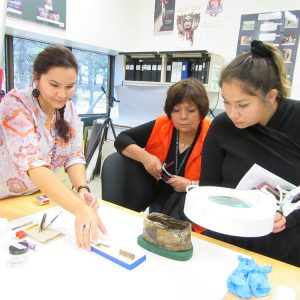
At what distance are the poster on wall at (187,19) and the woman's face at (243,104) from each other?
2833mm

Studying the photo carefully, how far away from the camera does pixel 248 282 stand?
2.32ft

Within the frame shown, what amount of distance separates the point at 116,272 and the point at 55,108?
0.68 m

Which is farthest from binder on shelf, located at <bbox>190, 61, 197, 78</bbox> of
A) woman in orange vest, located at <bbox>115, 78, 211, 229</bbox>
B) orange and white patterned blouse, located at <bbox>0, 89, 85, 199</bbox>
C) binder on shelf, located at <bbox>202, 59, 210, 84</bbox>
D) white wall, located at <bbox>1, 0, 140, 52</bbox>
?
orange and white patterned blouse, located at <bbox>0, 89, 85, 199</bbox>

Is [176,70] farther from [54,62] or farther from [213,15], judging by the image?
[54,62]

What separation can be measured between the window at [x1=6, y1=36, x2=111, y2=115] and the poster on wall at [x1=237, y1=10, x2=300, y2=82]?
1905mm

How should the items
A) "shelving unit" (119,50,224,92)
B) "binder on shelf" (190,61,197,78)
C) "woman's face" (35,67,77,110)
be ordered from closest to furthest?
1. "woman's face" (35,67,77,110)
2. "shelving unit" (119,50,224,92)
3. "binder on shelf" (190,61,197,78)

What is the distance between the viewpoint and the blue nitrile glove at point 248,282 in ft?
2.25

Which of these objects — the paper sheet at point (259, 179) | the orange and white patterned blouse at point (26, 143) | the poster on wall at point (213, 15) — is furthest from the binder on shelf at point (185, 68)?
the paper sheet at point (259, 179)

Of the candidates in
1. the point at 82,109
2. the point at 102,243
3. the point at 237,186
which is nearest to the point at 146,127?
the point at 237,186

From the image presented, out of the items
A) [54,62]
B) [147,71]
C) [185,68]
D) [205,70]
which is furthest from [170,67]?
[54,62]

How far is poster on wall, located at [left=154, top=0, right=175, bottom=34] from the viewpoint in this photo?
367cm

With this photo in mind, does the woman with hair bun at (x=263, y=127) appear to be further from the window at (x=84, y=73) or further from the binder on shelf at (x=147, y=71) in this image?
the window at (x=84, y=73)

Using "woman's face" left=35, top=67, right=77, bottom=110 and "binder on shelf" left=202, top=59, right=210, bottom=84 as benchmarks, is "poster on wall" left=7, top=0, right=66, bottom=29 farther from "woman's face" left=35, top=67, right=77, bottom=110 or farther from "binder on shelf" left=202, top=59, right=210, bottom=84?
"woman's face" left=35, top=67, right=77, bottom=110

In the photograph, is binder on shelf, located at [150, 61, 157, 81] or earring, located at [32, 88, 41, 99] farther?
binder on shelf, located at [150, 61, 157, 81]
